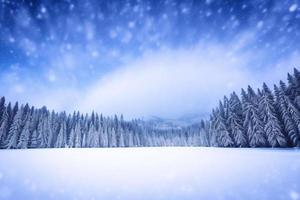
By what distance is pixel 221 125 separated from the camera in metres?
48.1

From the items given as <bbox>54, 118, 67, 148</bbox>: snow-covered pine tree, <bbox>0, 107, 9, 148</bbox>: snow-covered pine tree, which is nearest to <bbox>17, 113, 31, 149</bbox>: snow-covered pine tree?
→ <bbox>0, 107, 9, 148</bbox>: snow-covered pine tree

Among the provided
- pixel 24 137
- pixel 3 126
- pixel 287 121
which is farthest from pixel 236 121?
pixel 3 126

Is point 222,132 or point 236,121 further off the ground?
point 236,121

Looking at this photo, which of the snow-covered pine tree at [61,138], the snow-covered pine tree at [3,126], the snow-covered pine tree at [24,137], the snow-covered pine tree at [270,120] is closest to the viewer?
the snow-covered pine tree at [270,120]

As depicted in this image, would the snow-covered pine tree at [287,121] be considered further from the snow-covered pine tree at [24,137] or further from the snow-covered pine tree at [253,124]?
the snow-covered pine tree at [24,137]

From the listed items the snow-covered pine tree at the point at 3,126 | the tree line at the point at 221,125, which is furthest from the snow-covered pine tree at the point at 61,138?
the snow-covered pine tree at the point at 3,126

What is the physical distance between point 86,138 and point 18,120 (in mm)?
27119

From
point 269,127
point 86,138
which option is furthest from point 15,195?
point 86,138

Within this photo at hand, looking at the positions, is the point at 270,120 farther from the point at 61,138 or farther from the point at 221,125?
the point at 61,138

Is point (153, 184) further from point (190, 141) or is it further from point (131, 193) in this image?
point (190, 141)

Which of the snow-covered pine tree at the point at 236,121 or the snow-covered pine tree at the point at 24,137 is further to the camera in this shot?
the snow-covered pine tree at the point at 24,137

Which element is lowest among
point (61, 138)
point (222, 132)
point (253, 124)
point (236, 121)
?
point (222, 132)

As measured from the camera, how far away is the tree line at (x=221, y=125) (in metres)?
31.8

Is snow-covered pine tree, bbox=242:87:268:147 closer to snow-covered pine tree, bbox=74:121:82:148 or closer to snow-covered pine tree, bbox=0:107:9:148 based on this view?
snow-covered pine tree, bbox=74:121:82:148
